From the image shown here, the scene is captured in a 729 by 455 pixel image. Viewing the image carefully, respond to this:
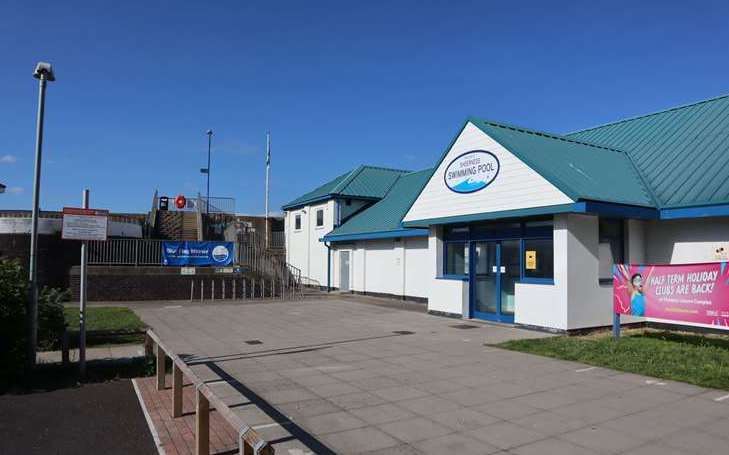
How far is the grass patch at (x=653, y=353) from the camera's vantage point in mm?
8359

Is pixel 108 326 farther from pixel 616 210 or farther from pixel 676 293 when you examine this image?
pixel 676 293

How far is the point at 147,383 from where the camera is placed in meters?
8.52

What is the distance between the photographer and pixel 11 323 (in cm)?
858

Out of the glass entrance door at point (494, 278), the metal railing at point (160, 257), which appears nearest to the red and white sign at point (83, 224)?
the glass entrance door at point (494, 278)

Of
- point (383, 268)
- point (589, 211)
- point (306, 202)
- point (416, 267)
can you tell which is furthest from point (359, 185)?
point (589, 211)

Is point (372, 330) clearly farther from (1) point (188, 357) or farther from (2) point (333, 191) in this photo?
(2) point (333, 191)

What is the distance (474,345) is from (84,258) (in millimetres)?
7618

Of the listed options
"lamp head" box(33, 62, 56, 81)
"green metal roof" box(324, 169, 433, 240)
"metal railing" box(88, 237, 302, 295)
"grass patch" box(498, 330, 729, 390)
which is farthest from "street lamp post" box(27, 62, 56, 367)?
"green metal roof" box(324, 169, 433, 240)

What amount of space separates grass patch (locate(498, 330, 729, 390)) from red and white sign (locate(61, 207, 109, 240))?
7987mm

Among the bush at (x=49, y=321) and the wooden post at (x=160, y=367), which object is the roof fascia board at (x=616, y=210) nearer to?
the wooden post at (x=160, y=367)

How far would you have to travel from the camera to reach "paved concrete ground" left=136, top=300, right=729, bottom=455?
5547 mm

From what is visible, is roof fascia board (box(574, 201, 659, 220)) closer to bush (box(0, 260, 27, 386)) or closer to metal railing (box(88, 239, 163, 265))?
bush (box(0, 260, 27, 386))

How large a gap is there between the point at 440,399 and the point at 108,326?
407 inches

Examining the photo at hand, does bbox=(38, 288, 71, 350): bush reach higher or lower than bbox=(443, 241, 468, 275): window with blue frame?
lower
